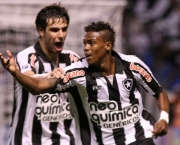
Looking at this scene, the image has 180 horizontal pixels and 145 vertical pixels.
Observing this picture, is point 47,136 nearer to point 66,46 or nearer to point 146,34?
point 66,46

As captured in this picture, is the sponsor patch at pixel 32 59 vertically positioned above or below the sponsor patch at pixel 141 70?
above

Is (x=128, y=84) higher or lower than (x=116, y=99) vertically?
higher

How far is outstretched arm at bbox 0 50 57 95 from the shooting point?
4.75 meters

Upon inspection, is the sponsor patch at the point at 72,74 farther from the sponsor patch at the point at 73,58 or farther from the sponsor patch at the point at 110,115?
the sponsor patch at the point at 73,58

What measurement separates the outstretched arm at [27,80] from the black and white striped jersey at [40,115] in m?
0.60

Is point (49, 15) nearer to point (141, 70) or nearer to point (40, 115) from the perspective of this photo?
point (40, 115)

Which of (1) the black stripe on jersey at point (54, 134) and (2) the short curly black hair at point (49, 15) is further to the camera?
(2) the short curly black hair at point (49, 15)

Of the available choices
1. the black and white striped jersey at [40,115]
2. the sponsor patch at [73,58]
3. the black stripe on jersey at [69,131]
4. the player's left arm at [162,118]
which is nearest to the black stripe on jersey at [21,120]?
the black and white striped jersey at [40,115]

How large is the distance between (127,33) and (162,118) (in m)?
2.84

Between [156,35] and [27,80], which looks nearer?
[27,80]

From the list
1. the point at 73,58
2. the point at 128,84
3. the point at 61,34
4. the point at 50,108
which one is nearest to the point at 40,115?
the point at 50,108

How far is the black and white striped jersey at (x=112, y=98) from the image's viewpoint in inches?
210

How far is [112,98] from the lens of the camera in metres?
5.34

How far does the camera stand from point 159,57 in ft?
27.2
